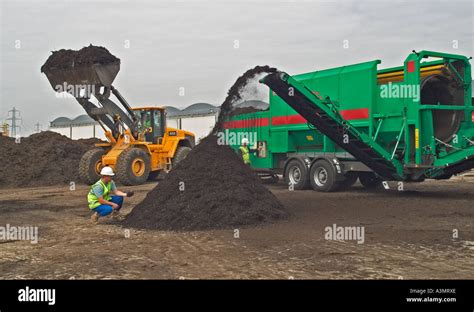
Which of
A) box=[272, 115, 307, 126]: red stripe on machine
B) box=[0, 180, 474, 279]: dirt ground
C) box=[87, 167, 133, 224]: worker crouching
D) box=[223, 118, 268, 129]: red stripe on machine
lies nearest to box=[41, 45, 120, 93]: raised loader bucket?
box=[223, 118, 268, 129]: red stripe on machine

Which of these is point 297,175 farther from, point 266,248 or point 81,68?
point 266,248

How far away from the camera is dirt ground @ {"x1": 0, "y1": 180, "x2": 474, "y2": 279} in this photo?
5305 mm

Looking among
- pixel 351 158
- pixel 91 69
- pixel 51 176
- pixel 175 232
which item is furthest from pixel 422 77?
pixel 51 176

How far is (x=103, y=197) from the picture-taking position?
342 inches

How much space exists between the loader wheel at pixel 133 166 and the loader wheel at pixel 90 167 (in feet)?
3.58

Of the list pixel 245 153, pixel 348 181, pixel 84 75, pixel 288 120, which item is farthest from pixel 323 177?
pixel 84 75

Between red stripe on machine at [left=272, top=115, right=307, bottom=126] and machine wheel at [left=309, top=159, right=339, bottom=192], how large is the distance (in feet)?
4.53

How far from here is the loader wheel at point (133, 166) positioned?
1538cm

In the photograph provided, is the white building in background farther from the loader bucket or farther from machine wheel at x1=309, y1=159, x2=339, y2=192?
machine wheel at x1=309, y1=159, x2=339, y2=192

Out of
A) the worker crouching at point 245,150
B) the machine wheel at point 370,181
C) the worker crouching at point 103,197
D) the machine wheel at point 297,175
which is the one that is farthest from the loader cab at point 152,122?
the worker crouching at point 103,197

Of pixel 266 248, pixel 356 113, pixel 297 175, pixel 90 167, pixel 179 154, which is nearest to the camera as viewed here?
pixel 266 248

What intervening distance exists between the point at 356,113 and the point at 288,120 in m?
2.69

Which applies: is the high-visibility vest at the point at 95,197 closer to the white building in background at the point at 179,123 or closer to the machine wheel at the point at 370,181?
the machine wheel at the point at 370,181

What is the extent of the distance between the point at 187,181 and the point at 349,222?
299 centimetres
